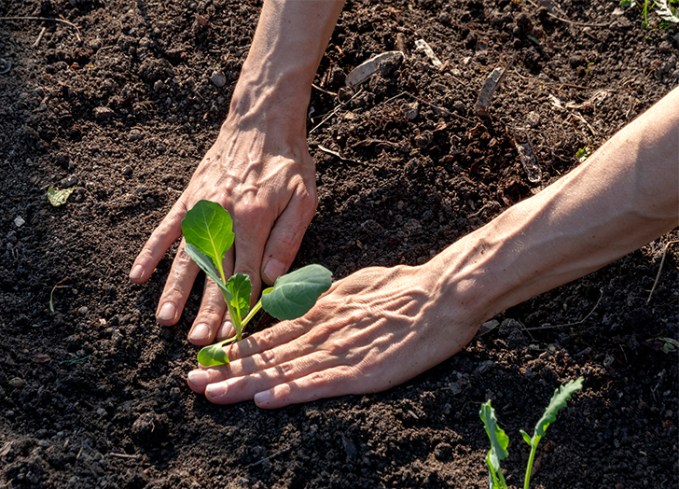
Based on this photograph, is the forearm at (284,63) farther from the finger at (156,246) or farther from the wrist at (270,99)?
the finger at (156,246)

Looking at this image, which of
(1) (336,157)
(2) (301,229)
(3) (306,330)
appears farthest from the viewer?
(1) (336,157)

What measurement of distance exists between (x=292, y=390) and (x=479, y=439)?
0.47 m

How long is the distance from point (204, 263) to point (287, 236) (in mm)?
362

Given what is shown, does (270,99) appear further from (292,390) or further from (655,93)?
(655,93)

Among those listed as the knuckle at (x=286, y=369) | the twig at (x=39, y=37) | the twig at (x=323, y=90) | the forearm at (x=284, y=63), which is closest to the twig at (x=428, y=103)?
the twig at (x=323, y=90)

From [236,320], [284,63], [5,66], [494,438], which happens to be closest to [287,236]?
[236,320]

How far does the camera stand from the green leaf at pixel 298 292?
2061 millimetres

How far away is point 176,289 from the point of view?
2.43 m

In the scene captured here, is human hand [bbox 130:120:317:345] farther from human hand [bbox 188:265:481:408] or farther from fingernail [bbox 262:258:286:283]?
human hand [bbox 188:265:481:408]

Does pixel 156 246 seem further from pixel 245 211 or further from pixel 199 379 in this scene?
pixel 199 379

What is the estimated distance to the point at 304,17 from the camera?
267 centimetres

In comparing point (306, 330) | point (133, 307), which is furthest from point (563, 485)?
point (133, 307)

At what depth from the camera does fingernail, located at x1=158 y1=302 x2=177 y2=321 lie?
2.39m

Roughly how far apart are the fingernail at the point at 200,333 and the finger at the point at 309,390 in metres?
0.24
